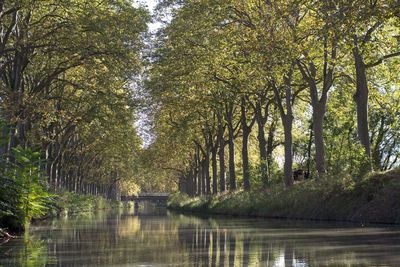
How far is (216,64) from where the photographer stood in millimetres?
Result: 28594

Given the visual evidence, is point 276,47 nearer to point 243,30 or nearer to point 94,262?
point 243,30

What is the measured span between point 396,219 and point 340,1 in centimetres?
718

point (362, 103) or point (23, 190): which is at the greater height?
point (362, 103)

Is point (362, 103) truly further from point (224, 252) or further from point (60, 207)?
point (224, 252)

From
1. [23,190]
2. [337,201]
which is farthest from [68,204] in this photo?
[23,190]

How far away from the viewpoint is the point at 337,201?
21.8 metres

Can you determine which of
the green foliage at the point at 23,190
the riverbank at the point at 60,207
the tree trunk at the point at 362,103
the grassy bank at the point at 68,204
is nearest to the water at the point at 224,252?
the green foliage at the point at 23,190

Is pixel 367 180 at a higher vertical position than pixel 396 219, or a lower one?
higher

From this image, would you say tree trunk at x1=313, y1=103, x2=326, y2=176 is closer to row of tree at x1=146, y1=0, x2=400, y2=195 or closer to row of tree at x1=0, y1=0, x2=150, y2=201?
row of tree at x1=146, y1=0, x2=400, y2=195

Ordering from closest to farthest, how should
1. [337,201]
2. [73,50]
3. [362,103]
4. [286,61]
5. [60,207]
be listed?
[337,201] → [286,61] → [362,103] → [73,50] → [60,207]

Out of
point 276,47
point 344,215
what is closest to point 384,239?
point 344,215

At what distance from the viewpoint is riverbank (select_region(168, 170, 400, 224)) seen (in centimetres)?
1862

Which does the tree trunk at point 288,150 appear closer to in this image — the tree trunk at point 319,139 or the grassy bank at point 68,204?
the tree trunk at point 319,139

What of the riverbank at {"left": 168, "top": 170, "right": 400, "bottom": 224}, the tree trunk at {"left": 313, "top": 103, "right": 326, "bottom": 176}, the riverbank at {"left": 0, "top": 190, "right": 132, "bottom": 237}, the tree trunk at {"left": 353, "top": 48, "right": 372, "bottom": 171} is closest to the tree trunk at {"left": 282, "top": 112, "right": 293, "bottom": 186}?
the riverbank at {"left": 168, "top": 170, "right": 400, "bottom": 224}
